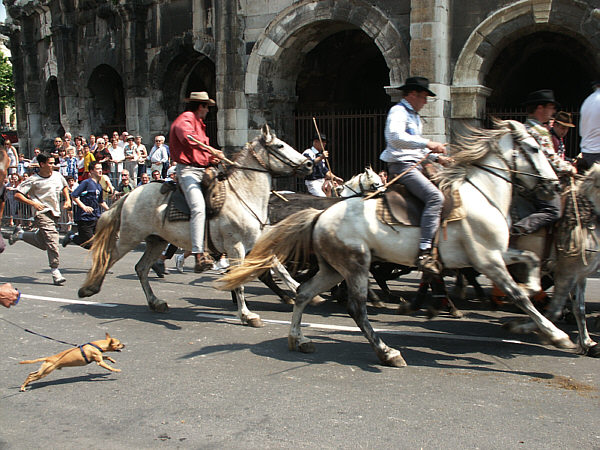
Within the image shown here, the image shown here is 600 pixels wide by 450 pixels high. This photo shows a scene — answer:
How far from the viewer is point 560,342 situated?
5.28 m

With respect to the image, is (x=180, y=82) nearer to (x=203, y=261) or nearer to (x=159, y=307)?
(x=159, y=307)

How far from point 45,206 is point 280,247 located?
5.63 metres

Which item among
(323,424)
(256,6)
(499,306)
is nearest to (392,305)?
(499,306)

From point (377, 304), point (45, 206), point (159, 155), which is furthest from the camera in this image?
point (159, 155)

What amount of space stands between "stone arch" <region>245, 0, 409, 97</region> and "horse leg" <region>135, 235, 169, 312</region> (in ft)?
28.5

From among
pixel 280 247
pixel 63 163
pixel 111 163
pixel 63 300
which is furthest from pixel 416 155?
pixel 63 163

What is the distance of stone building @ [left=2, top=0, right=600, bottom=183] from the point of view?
14.4m

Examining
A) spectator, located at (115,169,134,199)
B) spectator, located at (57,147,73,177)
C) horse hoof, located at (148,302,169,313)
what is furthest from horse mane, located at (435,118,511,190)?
spectator, located at (57,147,73,177)

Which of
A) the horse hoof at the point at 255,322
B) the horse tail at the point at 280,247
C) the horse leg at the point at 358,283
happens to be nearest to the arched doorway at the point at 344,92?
the horse hoof at the point at 255,322

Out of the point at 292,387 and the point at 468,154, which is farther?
the point at 468,154

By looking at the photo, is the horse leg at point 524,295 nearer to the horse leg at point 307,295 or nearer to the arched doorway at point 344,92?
the horse leg at point 307,295

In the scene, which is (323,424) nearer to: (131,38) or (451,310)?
(451,310)

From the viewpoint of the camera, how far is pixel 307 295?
Result: 5961 mm

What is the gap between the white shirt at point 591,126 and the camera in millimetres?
7191
